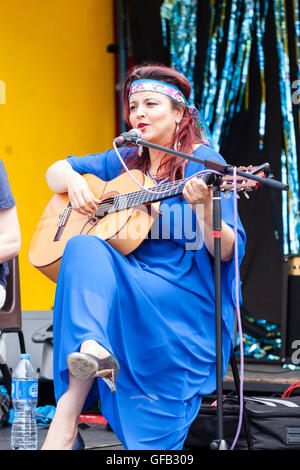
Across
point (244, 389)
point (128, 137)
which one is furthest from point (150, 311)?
point (244, 389)

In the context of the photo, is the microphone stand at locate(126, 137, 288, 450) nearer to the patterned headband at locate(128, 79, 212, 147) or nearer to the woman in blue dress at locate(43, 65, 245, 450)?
the woman in blue dress at locate(43, 65, 245, 450)

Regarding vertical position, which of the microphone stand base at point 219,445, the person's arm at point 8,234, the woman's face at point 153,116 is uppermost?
the woman's face at point 153,116

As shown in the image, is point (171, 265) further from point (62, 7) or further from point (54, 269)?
point (62, 7)

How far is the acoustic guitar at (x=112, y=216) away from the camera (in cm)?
212

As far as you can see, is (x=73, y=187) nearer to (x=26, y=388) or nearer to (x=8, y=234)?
(x=8, y=234)

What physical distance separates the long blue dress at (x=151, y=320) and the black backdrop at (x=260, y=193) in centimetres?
237

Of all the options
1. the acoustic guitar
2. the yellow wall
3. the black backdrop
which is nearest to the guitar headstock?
the acoustic guitar

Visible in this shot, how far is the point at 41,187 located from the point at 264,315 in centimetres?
175

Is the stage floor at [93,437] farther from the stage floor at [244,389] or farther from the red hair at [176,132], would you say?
the red hair at [176,132]

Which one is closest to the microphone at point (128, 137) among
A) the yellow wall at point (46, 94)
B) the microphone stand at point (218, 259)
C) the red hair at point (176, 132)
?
the microphone stand at point (218, 259)

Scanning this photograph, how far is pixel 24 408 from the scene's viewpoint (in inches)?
111

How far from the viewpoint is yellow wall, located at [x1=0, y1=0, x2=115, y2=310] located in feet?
14.0

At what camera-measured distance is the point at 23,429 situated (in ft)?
8.91

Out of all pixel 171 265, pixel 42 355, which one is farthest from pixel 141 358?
pixel 42 355
